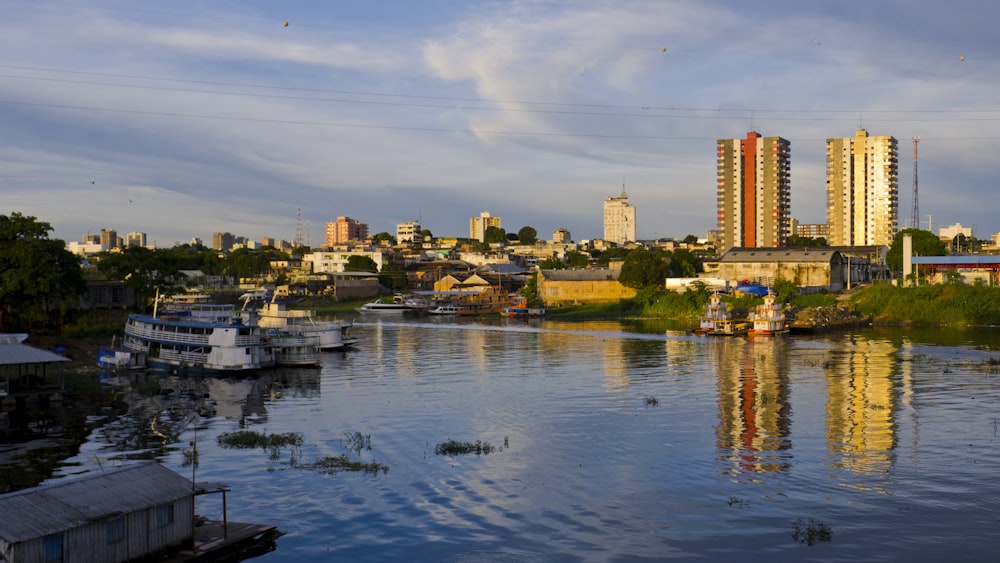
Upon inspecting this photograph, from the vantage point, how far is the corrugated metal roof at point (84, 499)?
1678 centimetres

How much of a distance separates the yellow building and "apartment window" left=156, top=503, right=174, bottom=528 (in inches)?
4452

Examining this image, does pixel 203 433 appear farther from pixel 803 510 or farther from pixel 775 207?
pixel 775 207

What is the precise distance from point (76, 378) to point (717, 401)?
36129 mm

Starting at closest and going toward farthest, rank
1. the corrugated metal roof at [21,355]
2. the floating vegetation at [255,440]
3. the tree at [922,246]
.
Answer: the floating vegetation at [255,440], the corrugated metal roof at [21,355], the tree at [922,246]

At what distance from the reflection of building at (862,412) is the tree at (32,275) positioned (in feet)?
156

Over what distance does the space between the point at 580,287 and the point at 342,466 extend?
108m

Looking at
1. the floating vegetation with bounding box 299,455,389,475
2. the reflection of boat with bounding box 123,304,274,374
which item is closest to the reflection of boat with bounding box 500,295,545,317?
the reflection of boat with bounding box 123,304,274,374

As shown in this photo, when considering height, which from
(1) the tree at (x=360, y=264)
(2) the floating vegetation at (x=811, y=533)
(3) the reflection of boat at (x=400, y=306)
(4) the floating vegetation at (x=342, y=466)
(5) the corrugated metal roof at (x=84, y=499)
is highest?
(1) the tree at (x=360, y=264)

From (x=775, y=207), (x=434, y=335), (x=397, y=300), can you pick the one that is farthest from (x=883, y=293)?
(x=775, y=207)

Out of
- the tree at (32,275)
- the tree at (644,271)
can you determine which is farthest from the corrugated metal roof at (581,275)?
the tree at (32,275)

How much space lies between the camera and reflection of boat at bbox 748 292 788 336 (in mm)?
86000

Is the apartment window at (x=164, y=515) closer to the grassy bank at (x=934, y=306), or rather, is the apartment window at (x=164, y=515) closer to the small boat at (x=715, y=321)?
the small boat at (x=715, y=321)

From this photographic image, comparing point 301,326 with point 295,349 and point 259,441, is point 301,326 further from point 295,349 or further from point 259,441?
point 259,441

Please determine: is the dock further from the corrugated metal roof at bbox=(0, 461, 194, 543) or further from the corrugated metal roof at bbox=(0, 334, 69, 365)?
the corrugated metal roof at bbox=(0, 334, 69, 365)
